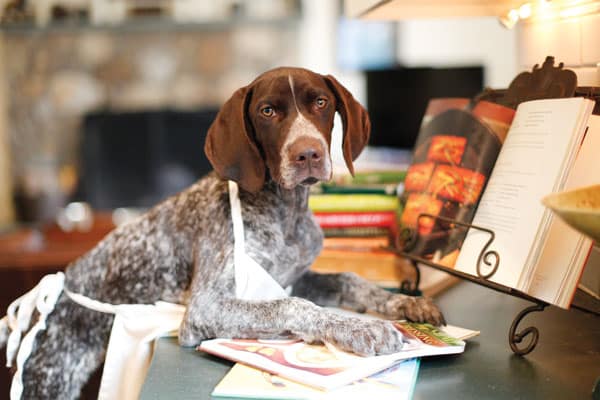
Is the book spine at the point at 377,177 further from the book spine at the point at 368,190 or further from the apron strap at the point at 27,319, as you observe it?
the apron strap at the point at 27,319

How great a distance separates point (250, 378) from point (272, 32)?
5.42 m

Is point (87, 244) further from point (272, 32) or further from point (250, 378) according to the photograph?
point (250, 378)

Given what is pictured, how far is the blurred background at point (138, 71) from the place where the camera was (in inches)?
249

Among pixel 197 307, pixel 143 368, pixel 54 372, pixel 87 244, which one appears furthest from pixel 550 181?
pixel 87 244

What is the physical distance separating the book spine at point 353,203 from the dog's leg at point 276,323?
0.68 meters

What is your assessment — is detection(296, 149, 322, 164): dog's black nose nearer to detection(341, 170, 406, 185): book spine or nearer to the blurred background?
detection(341, 170, 406, 185): book spine

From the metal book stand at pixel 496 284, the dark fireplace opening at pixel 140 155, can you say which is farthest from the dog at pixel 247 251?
the dark fireplace opening at pixel 140 155

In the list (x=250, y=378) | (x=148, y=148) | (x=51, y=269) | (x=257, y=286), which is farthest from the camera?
(x=148, y=148)

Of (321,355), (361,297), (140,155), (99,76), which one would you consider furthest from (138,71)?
(321,355)

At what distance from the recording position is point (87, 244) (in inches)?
205

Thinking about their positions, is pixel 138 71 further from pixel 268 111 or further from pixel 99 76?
pixel 268 111

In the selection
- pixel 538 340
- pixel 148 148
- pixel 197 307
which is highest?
pixel 538 340

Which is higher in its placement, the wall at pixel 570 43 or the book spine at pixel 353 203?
the wall at pixel 570 43

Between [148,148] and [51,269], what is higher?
[148,148]
